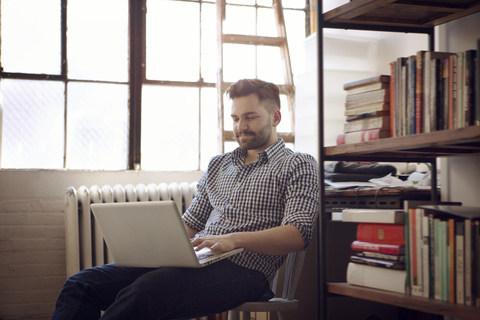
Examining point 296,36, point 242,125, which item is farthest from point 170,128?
point 242,125

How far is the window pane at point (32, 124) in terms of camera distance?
9.05 feet

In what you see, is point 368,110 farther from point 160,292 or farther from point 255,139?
point 160,292

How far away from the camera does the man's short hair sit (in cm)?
184

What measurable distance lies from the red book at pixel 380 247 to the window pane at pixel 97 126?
1853mm

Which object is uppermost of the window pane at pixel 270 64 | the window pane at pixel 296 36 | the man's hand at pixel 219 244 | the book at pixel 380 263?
the window pane at pixel 296 36

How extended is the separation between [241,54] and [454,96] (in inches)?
79.2

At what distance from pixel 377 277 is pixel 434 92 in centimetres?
53

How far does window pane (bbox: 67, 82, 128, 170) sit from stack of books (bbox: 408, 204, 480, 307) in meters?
2.07

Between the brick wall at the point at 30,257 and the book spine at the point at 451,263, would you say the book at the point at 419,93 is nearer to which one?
the book spine at the point at 451,263

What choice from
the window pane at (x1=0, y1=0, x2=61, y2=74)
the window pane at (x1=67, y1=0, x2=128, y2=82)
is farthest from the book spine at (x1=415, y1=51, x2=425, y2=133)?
the window pane at (x1=0, y1=0, x2=61, y2=74)

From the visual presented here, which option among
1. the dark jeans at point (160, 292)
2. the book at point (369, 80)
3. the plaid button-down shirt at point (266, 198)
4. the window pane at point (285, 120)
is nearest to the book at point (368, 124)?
the book at point (369, 80)

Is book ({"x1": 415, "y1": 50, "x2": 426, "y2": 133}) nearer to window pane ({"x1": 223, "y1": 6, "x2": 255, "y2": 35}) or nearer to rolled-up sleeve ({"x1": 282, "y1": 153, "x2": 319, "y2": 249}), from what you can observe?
rolled-up sleeve ({"x1": 282, "y1": 153, "x2": 319, "y2": 249})

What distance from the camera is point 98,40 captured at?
2.92 meters

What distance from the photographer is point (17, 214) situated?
104 inches
